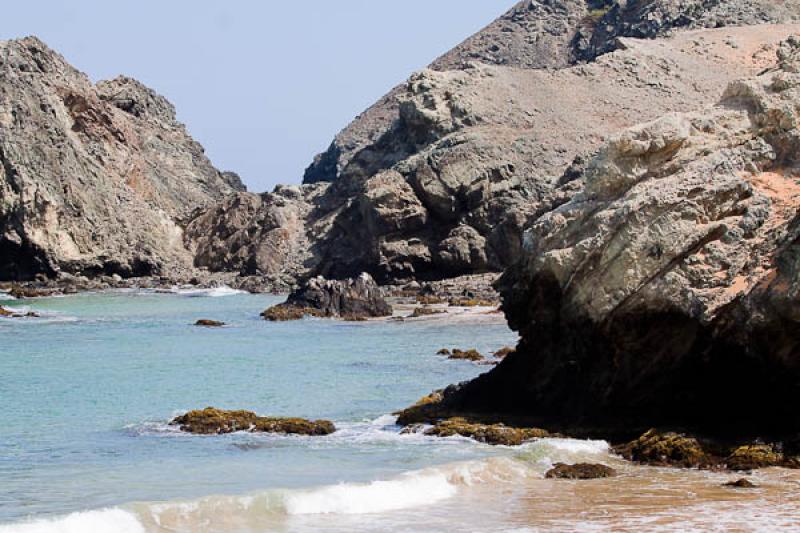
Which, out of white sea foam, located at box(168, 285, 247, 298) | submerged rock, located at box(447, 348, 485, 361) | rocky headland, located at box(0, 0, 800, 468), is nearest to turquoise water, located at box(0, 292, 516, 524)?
submerged rock, located at box(447, 348, 485, 361)

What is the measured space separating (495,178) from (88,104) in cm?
2970

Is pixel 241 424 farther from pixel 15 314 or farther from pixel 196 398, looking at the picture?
pixel 15 314

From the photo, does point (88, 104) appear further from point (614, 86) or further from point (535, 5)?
point (535, 5)

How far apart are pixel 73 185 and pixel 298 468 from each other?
53376 mm

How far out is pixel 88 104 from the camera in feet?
249

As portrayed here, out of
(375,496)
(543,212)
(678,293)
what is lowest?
(375,496)

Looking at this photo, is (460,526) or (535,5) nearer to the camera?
(460,526)

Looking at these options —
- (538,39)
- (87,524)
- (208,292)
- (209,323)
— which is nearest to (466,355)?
(209,323)

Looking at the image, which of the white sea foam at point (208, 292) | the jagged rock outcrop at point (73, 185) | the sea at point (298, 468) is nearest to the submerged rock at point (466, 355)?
the sea at point (298, 468)

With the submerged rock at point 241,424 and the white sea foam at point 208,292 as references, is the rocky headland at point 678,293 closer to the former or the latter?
the submerged rock at point 241,424

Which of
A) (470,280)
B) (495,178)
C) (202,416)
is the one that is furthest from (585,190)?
(495,178)

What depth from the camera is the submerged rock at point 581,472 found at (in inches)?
569

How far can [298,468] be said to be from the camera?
616 inches

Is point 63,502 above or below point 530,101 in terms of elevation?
below
